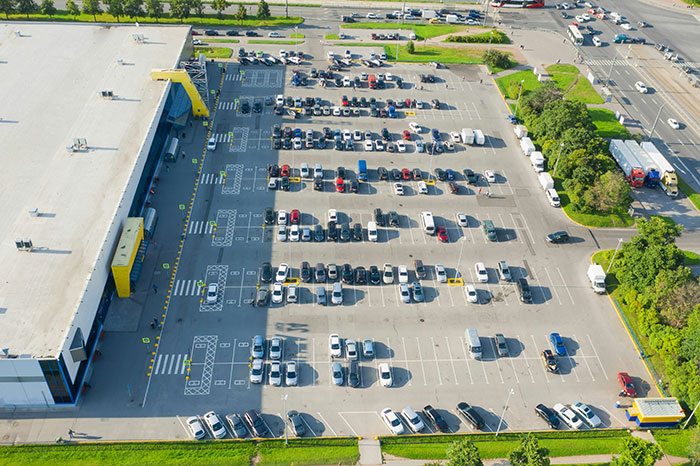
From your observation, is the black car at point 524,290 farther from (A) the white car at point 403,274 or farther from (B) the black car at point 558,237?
(A) the white car at point 403,274

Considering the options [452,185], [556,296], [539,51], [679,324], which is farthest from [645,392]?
[539,51]

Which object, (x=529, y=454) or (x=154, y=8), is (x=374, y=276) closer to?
(x=529, y=454)

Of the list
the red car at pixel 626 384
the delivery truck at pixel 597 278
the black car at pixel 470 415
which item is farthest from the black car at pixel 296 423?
the delivery truck at pixel 597 278

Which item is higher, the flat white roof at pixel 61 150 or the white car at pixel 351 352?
the flat white roof at pixel 61 150

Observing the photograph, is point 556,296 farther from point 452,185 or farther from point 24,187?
point 24,187

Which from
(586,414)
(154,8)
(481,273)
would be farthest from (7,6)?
(586,414)

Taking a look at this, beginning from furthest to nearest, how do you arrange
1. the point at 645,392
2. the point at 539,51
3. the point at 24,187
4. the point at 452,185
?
the point at 539,51 → the point at 452,185 → the point at 24,187 → the point at 645,392
